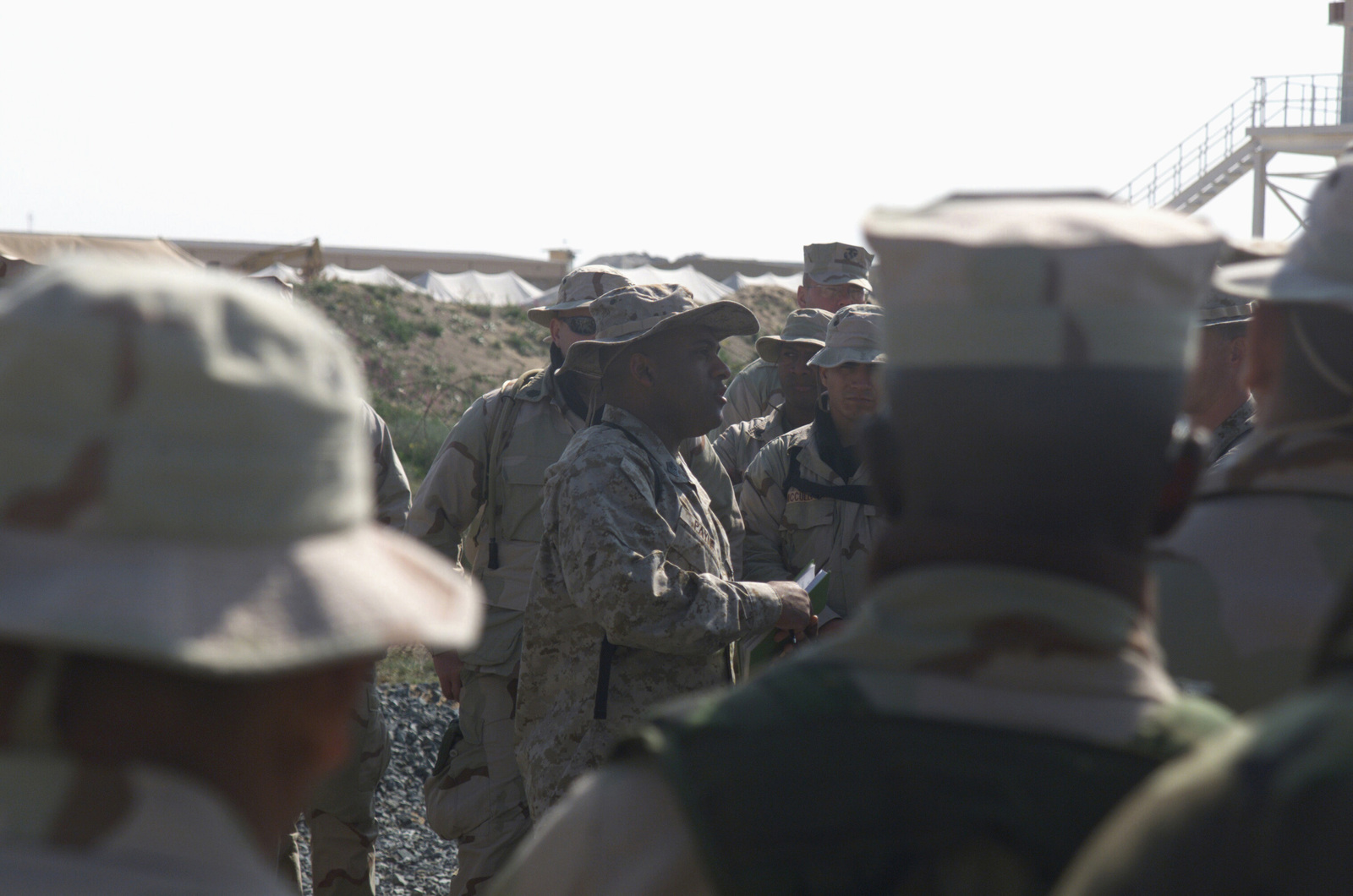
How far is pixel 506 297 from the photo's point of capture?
42562mm

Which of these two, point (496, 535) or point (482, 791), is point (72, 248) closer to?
point (496, 535)

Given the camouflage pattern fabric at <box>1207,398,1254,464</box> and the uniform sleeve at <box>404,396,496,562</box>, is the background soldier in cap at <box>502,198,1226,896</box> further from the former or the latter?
the uniform sleeve at <box>404,396,496,562</box>

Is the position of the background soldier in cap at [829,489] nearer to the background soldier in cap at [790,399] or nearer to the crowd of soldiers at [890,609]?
the background soldier in cap at [790,399]

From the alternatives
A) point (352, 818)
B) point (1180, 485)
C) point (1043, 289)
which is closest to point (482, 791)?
point (352, 818)

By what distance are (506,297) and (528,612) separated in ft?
129

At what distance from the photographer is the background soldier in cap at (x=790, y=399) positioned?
6.36 m

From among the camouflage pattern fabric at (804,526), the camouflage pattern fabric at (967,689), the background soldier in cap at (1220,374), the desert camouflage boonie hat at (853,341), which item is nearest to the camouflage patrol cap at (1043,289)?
the camouflage pattern fabric at (967,689)

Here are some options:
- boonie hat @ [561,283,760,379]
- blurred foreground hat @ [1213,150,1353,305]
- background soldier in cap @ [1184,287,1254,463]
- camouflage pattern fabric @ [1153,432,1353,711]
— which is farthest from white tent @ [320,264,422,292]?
camouflage pattern fabric @ [1153,432,1353,711]

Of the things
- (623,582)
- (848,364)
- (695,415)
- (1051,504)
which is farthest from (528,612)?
A: (1051,504)

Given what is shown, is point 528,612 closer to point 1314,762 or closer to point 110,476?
point 110,476

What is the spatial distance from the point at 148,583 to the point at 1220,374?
12.3ft

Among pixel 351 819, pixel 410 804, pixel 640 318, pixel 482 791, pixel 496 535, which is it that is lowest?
pixel 410 804

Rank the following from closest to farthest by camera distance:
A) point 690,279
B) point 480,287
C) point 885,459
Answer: point 885,459 → point 690,279 → point 480,287

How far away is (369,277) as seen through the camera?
4175 centimetres
